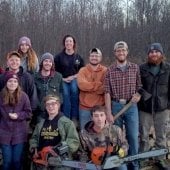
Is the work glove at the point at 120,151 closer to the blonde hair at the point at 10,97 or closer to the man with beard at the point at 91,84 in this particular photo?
the man with beard at the point at 91,84

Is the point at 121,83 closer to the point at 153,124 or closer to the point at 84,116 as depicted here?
the point at 84,116

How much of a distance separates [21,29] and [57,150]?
72.1 ft

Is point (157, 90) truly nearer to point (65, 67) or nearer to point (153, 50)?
point (153, 50)

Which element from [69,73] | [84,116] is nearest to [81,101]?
[84,116]

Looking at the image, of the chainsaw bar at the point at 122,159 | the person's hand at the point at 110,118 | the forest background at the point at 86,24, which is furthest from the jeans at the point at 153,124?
the forest background at the point at 86,24

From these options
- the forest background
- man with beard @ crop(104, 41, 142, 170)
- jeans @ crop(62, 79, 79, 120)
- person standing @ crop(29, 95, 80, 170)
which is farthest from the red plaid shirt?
the forest background

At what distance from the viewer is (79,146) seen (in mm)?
4863

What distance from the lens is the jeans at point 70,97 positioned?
585cm

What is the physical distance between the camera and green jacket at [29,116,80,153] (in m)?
4.80

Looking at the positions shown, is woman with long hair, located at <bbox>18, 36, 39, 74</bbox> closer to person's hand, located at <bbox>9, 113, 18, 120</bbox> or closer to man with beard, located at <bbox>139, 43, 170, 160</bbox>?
person's hand, located at <bbox>9, 113, 18, 120</bbox>

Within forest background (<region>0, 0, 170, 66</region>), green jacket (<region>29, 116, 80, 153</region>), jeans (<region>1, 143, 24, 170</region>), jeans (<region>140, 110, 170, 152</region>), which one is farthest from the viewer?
forest background (<region>0, 0, 170, 66</region>)

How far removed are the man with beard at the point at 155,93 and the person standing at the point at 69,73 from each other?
964mm

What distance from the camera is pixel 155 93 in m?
5.65

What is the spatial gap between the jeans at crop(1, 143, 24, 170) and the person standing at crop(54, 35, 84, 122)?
1151mm
